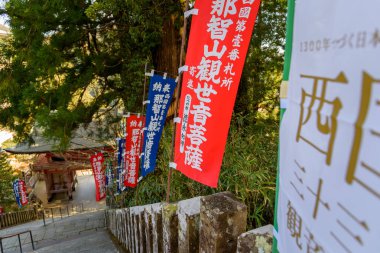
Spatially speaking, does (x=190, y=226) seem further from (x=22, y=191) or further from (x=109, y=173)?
(x=22, y=191)

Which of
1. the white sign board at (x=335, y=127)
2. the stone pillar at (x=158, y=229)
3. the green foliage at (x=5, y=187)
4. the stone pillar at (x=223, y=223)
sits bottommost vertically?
the green foliage at (x=5, y=187)

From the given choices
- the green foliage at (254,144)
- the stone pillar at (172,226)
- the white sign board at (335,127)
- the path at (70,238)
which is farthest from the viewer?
the path at (70,238)

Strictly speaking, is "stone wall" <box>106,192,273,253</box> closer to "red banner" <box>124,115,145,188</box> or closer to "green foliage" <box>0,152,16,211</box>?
"red banner" <box>124,115,145,188</box>

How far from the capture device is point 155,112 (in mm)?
4559

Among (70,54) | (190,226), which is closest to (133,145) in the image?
(70,54)

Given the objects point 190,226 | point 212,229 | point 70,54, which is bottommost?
point 190,226

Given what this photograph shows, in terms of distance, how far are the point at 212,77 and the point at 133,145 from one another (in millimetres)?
3875

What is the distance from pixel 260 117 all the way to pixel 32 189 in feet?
52.3

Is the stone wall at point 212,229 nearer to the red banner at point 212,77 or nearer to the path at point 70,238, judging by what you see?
the red banner at point 212,77

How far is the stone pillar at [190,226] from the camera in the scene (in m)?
2.21

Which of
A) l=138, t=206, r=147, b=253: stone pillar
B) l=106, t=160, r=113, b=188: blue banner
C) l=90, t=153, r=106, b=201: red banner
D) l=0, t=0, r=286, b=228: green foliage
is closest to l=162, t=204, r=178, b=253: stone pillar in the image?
l=0, t=0, r=286, b=228: green foliage

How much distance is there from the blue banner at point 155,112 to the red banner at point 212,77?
1873 millimetres

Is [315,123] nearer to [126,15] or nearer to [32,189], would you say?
[126,15]

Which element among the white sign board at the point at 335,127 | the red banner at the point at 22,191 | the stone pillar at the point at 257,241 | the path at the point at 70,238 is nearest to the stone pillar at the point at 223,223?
the stone pillar at the point at 257,241
